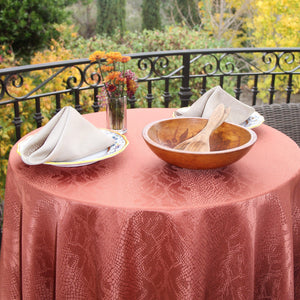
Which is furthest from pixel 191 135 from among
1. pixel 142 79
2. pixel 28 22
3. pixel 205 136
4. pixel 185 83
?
pixel 28 22

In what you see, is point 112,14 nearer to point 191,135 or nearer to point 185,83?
point 185,83

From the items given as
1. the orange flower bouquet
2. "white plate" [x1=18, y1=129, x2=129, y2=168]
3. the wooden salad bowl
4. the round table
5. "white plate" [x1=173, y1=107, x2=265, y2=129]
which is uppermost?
the orange flower bouquet

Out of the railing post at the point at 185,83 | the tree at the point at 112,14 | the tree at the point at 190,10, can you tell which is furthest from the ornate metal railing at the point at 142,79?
the tree at the point at 112,14

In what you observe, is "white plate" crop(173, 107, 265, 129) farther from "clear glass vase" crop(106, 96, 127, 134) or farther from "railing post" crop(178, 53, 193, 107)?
"railing post" crop(178, 53, 193, 107)

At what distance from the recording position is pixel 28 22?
6129 millimetres

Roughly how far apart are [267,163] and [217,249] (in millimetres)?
361

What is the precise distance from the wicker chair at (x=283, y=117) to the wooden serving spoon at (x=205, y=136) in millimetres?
821

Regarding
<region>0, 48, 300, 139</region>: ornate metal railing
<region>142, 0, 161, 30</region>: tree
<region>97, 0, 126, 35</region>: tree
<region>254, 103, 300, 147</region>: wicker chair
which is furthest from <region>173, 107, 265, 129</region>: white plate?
<region>142, 0, 161, 30</region>: tree

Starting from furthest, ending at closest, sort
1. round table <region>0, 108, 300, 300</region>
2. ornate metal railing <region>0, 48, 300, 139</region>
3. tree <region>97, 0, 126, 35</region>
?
tree <region>97, 0, 126, 35</region> → ornate metal railing <region>0, 48, 300, 139</region> → round table <region>0, 108, 300, 300</region>

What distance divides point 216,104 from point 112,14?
10.1 meters

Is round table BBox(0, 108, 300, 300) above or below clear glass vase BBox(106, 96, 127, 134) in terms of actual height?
below

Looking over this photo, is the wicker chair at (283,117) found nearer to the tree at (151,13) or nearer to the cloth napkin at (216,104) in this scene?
the cloth napkin at (216,104)

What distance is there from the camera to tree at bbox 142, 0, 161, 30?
11477 mm

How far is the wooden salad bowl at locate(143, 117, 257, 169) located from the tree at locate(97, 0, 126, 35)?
9.94 m
